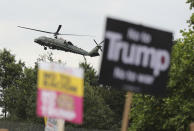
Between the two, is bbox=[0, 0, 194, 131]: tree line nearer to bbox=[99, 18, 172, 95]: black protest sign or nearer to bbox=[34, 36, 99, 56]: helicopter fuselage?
bbox=[34, 36, 99, 56]: helicopter fuselage

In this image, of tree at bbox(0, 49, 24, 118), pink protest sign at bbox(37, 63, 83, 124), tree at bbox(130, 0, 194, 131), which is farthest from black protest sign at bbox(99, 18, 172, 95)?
tree at bbox(0, 49, 24, 118)

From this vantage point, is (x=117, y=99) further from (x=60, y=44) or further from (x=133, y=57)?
(x=133, y=57)

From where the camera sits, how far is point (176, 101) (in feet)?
85.4

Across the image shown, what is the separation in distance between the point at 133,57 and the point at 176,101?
18.1 meters

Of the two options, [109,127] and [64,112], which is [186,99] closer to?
[64,112]

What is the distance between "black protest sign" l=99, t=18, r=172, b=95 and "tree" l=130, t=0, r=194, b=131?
1656 centimetres

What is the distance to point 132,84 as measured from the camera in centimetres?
845

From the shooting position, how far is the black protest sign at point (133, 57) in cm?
834

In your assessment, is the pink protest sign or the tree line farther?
the tree line

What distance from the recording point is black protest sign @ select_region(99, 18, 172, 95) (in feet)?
27.4

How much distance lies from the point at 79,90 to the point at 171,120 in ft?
60.7

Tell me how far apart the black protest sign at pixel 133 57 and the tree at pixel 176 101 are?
16559 mm

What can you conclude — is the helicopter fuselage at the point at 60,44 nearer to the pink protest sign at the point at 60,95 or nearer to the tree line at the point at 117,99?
the tree line at the point at 117,99

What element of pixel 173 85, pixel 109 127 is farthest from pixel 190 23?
pixel 109 127
